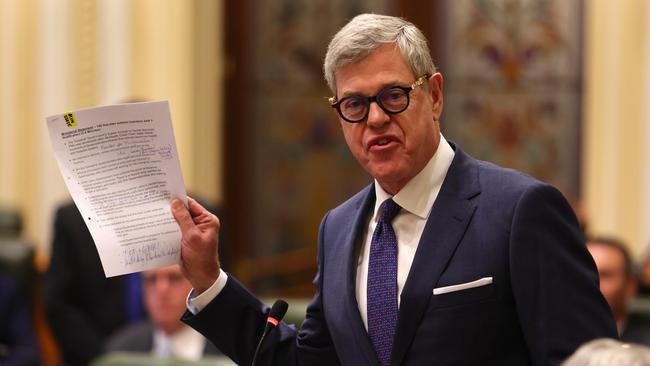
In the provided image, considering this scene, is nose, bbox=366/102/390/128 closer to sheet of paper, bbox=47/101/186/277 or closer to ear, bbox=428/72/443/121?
ear, bbox=428/72/443/121

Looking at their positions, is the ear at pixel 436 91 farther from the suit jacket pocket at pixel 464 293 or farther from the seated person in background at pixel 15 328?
the seated person in background at pixel 15 328

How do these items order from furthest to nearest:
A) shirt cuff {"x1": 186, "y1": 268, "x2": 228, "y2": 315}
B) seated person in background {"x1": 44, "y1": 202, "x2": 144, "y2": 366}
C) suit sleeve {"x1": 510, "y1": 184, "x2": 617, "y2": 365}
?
seated person in background {"x1": 44, "y1": 202, "x2": 144, "y2": 366}, shirt cuff {"x1": 186, "y1": 268, "x2": 228, "y2": 315}, suit sleeve {"x1": 510, "y1": 184, "x2": 617, "y2": 365}

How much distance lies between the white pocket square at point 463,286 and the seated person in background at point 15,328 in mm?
3373

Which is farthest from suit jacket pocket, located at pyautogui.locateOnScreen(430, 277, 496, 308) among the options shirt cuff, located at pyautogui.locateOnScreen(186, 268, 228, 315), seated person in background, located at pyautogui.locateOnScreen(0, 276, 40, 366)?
seated person in background, located at pyautogui.locateOnScreen(0, 276, 40, 366)

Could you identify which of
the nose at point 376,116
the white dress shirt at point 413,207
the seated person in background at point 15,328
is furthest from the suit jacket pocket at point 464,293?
the seated person in background at point 15,328

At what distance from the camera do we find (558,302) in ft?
6.05

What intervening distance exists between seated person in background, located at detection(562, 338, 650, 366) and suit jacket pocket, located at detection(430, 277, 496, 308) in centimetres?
32

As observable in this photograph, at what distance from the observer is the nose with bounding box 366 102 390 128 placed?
6.39 ft

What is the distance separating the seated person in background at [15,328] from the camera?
16.3 feet

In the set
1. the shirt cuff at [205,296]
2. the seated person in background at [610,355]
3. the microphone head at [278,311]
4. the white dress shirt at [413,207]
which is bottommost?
the microphone head at [278,311]

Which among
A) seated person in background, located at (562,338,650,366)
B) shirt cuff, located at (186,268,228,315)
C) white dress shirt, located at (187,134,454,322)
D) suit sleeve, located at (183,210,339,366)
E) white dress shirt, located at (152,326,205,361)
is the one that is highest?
white dress shirt, located at (187,134,454,322)

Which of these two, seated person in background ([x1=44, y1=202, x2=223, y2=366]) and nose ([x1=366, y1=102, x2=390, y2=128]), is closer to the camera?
nose ([x1=366, y1=102, x2=390, y2=128])

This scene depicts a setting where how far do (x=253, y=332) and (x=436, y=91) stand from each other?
558 mm

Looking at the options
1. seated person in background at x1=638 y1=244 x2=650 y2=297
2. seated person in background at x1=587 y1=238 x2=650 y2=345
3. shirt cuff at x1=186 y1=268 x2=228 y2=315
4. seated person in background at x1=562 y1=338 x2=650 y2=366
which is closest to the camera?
seated person in background at x1=562 y1=338 x2=650 y2=366
